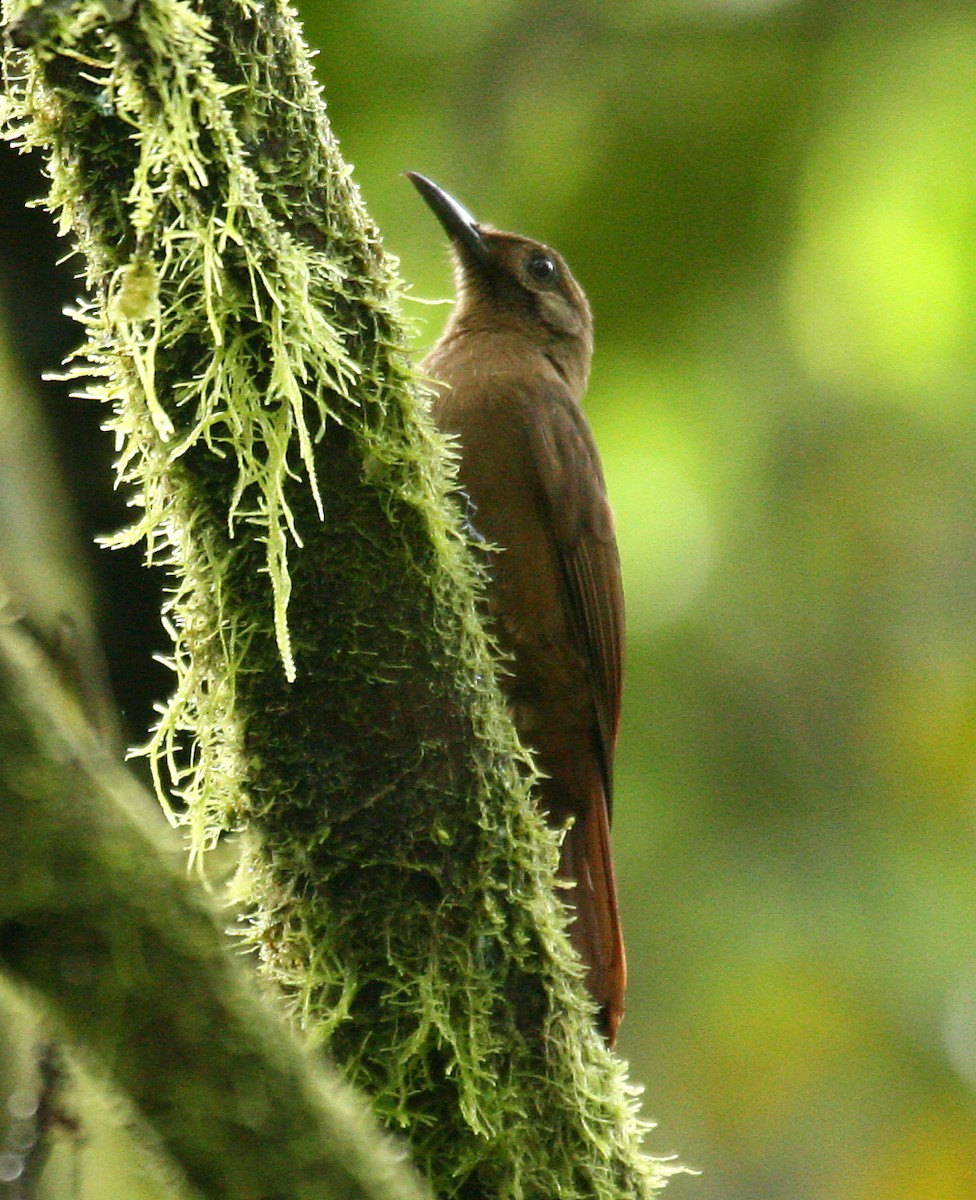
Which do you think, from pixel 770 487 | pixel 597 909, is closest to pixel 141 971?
pixel 597 909

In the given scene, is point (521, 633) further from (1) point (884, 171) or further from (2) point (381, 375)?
(1) point (884, 171)

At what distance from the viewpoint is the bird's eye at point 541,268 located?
4.61 m

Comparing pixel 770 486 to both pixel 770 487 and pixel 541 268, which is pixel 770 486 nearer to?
pixel 770 487

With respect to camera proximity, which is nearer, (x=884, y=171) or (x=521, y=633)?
(x=521, y=633)

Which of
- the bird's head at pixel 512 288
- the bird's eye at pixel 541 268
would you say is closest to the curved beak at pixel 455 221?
the bird's head at pixel 512 288

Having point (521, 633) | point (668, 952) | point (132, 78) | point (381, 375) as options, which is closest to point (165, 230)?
point (132, 78)

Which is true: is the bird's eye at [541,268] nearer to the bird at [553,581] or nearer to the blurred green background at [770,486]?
the bird at [553,581]

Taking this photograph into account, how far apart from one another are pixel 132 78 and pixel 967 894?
17.0 ft

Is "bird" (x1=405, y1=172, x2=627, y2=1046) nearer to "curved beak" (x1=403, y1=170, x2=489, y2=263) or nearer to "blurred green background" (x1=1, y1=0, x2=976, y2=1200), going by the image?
"curved beak" (x1=403, y1=170, x2=489, y2=263)

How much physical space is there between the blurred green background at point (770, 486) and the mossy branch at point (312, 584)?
303cm

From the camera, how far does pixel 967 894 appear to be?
6.35 metres

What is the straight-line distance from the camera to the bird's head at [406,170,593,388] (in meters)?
4.50

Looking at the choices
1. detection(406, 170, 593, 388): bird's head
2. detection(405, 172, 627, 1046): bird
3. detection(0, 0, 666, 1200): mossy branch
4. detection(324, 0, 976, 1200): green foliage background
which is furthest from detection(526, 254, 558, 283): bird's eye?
detection(0, 0, 666, 1200): mossy branch

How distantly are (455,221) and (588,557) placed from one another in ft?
3.81
